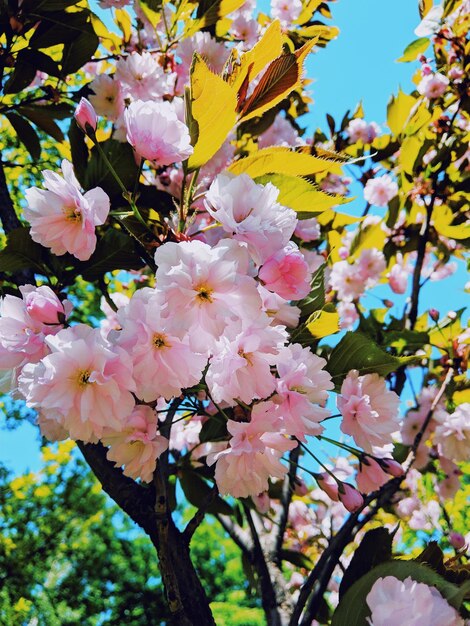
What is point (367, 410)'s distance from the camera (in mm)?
965

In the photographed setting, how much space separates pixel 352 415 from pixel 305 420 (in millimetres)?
181

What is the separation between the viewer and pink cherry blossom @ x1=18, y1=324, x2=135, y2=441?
719mm

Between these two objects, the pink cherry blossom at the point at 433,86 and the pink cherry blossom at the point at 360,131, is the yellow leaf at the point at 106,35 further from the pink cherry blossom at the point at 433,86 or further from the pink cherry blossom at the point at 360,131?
the pink cherry blossom at the point at 433,86

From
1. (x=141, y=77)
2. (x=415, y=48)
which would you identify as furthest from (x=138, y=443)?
(x=415, y=48)

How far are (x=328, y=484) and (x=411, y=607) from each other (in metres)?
0.39

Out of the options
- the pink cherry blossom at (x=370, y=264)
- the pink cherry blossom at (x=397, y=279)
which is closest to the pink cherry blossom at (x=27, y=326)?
the pink cherry blossom at (x=370, y=264)

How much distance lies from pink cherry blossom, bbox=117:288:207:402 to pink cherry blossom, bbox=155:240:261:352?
4 cm

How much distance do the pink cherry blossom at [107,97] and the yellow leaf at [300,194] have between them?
988mm

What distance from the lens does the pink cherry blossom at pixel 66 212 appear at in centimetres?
81

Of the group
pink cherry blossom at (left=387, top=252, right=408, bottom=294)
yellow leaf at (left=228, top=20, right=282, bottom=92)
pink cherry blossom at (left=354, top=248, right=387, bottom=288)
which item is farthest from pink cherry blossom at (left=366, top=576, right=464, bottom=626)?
pink cherry blossom at (left=387, top=252, right=408, bottom=294)

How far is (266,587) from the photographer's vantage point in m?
1.78

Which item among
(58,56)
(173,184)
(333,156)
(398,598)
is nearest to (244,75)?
(333,156)

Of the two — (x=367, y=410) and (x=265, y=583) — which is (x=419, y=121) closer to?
(x=367, y=410)

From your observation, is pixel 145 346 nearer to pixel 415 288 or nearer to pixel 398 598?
pixel 398 598
